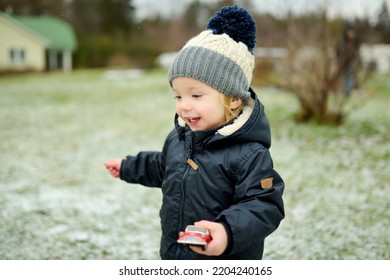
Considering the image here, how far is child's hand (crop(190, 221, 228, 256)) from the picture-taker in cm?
131

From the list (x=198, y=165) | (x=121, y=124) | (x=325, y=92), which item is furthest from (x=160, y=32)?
(x=198, y=165)

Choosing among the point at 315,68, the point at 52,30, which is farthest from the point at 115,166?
the point at 52,30

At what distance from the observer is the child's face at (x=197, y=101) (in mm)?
1512

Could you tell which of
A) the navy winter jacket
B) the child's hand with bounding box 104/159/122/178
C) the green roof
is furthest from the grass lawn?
the green roof

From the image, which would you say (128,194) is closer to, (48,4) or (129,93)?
(129,93)

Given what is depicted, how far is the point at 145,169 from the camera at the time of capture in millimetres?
1895

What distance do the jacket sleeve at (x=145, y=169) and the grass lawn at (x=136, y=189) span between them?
1139 mm

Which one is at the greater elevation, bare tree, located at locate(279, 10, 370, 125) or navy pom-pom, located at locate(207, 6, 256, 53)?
navy pom-pom, located at locate(207, 6, 256, 53)

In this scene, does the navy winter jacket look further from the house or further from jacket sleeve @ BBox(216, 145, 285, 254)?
the house

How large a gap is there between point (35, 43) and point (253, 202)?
72.5ft

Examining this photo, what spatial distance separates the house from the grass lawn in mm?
12651

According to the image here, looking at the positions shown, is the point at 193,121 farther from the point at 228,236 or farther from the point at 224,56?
the point at 228,236

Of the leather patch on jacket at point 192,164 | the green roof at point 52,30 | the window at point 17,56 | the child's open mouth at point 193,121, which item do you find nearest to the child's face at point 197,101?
the child's open mouth at point 193,121

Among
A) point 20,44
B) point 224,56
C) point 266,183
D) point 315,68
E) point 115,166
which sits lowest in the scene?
point 20,44
